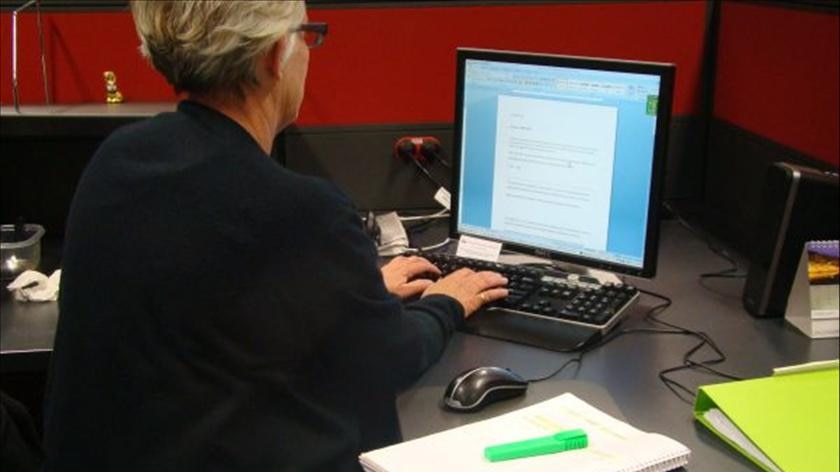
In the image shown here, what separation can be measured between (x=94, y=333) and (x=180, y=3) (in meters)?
0.37

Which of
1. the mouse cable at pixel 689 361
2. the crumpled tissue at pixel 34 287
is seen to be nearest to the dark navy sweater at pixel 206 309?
the mouse cable at pixel 689 361

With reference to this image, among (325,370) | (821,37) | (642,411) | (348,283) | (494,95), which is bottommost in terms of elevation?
(642,411)

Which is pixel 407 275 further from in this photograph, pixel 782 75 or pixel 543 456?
pixel 782 75

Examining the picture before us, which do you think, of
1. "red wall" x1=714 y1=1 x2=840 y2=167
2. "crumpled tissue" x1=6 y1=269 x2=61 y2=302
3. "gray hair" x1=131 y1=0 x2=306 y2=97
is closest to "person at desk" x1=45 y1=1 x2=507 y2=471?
"gray hair" x1=131 y1=0 x2=306 y2=97

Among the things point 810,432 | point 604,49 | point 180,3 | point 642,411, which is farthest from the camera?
point 604,49

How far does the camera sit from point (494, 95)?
5.82 ft

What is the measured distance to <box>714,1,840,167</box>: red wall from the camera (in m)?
1.83

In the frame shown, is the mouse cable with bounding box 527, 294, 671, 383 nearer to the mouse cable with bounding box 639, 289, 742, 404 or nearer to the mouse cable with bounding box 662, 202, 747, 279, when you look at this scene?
the mouse cable with bounding box 639, 289, 742, 404

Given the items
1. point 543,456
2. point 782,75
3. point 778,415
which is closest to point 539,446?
point 543,456

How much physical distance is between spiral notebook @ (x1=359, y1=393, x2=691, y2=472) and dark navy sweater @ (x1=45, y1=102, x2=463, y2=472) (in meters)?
0.09

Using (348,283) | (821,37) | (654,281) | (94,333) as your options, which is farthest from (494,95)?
(94,333)

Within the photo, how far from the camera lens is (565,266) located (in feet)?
6.05

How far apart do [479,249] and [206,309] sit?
886mm

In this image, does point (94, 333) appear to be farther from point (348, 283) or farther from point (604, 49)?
point (604, 49)
